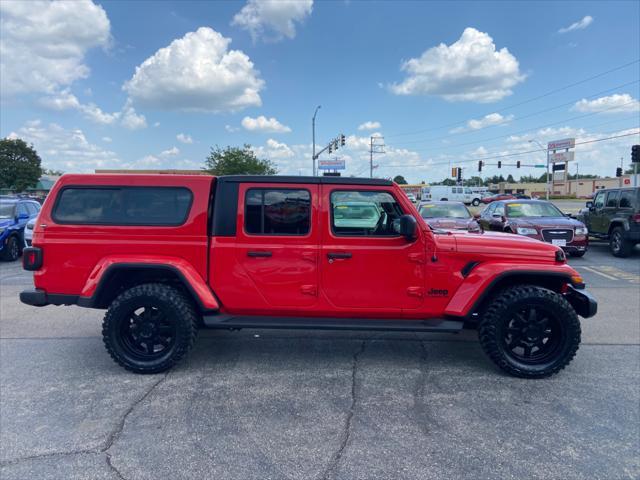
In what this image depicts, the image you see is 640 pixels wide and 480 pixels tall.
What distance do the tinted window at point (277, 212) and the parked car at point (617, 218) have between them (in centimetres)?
1026

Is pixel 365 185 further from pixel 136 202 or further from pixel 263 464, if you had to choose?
pixel 263 464

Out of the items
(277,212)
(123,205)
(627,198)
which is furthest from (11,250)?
(627,198)

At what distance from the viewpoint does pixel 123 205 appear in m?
3.97

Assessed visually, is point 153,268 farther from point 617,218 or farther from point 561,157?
point 561,157

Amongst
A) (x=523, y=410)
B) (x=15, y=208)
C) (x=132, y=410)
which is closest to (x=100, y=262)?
(x=132, y=410)

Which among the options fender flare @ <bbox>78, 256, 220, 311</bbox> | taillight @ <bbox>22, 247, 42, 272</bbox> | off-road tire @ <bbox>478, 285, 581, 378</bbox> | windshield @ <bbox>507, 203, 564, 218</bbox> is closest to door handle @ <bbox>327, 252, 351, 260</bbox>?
fender flare @ <bbox>78, 256, 220, 311</bbox>

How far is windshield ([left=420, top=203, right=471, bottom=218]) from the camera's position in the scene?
38.1ft

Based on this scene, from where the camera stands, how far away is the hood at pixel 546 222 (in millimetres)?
10148

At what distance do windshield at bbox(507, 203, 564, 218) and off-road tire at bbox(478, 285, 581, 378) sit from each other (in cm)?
834

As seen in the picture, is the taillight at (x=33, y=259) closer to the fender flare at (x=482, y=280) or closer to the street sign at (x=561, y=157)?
the fender flare at (x=482, y=280)

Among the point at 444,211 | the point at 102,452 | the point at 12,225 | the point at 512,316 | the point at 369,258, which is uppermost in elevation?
the point at 444,211

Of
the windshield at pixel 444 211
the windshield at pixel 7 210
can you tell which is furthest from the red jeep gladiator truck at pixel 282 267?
the windshield at pixel 7 210

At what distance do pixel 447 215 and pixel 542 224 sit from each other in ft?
7.89

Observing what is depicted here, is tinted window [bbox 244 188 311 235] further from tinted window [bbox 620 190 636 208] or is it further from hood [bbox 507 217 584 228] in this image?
tinted window [bbox 620 190 636 208]
